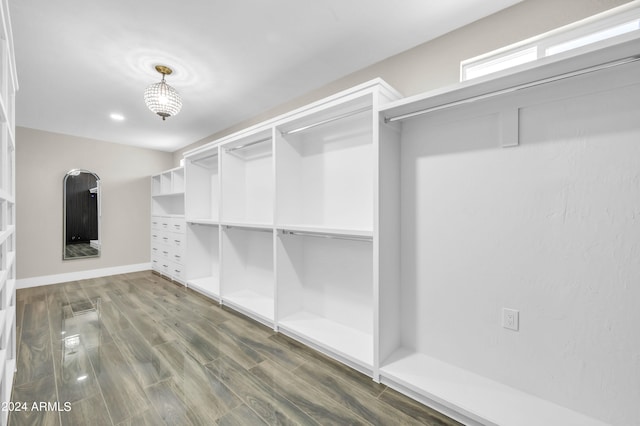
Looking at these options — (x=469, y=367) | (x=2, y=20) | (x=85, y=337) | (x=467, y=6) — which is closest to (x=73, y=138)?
(x=85, y=337)

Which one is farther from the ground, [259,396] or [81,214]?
[81,214]

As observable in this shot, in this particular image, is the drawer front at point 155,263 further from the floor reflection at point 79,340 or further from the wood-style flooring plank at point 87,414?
the wood-style flooring plank at point 87,414

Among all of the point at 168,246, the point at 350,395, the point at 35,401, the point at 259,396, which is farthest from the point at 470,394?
the point at 168,246

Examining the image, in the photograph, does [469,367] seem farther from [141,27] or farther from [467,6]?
[141,27]

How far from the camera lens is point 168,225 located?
457 cm

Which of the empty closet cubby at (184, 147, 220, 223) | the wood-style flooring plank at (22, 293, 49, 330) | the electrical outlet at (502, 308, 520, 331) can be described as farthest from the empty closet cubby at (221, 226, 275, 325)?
the electrical outlet at (502, 308, 520, 331)

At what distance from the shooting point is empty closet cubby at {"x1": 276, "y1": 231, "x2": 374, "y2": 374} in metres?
2.12

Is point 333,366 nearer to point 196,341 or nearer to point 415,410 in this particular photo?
point 415,410

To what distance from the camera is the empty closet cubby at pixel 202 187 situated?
13.0ft

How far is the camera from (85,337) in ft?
7.86

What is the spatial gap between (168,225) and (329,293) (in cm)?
350

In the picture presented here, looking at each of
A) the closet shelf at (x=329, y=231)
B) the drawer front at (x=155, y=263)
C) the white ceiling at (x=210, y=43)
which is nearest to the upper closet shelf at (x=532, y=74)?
the white ceiling at (x=210, y=43)

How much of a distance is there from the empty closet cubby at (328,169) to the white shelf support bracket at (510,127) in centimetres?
85

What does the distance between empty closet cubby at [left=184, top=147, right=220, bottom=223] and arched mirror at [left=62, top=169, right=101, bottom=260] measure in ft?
7.37
